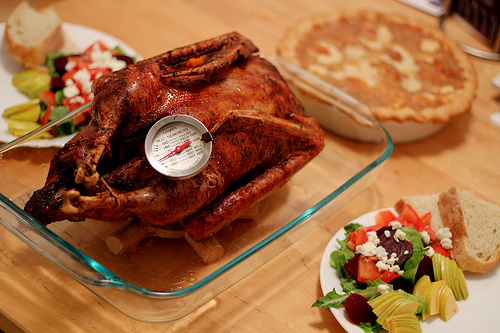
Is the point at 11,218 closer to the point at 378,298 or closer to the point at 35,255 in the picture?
the point at 35,255

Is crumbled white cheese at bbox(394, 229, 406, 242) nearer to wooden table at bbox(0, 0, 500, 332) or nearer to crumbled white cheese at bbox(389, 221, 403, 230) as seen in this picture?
crumbled white cheese at bbox(389, 221, 403, 230)

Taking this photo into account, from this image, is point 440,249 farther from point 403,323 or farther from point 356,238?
point 403,323

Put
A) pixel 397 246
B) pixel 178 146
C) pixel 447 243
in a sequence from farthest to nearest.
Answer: pixel 447 243, pixel 397 246, pixel 178 146

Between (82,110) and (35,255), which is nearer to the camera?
(35,255)

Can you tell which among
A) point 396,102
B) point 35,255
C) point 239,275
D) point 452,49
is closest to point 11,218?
point 35,255

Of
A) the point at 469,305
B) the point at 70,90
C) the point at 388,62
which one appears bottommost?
the point at 469,305

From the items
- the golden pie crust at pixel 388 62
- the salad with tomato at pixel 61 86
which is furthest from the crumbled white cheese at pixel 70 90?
the golden pie crust at pixel 388 62

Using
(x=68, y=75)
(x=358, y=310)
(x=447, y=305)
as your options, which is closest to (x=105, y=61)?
(x=68, y=75)
